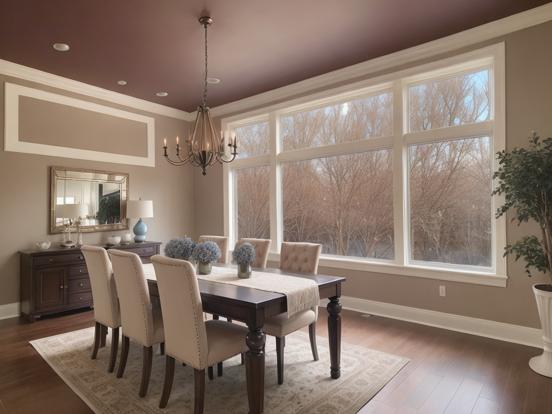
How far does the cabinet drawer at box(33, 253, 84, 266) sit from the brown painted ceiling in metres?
2.40

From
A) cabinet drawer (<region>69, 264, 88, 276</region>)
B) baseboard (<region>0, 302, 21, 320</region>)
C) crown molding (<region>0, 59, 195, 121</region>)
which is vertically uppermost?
crown molding (<region>0, 59, 195, 121</region>)

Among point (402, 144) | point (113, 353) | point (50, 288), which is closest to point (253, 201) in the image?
point (402, 144)

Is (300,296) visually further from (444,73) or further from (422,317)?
(444,73)

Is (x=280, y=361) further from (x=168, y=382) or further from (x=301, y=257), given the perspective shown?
(x=301, y=257)

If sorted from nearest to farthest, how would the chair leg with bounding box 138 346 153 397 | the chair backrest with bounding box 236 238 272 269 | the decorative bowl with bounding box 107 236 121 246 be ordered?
the chair leg with bounding box 138 346 153 397, the chair backrest with bounding box 236 238 272 269, the decorative bowl with bounding box 107 236 121 246

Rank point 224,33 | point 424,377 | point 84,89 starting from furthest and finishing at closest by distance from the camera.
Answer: point 84,89
point 224,33
point 424,377

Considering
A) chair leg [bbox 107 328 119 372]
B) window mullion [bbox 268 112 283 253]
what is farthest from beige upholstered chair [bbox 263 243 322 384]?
window mullion [bbox 268 112 283 253]

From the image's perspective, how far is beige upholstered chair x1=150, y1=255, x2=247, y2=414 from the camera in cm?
208

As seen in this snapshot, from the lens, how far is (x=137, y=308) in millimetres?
2508

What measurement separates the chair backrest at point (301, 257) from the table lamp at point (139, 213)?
9.12ft

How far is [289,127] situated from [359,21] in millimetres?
2147

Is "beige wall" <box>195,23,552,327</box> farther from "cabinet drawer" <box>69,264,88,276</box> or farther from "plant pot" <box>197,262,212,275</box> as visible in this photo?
"cabinet drawer" <box>69,264,88,276</box>

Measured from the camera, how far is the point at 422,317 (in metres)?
3.93

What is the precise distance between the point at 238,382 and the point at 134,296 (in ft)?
3.39
